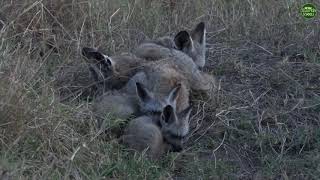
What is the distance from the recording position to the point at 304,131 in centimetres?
570

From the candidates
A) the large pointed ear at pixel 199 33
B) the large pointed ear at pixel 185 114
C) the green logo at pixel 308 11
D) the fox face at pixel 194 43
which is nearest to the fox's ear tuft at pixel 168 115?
the large pointed ear at pixel 185 114

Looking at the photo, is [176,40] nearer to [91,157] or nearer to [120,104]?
[120,104]

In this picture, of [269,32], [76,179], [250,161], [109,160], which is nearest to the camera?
[76,179]

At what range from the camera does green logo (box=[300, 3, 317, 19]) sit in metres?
7.58

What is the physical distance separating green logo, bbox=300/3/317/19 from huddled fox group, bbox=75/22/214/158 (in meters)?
1.28

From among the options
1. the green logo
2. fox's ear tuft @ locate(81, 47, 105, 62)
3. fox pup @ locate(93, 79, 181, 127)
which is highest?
fox's ear tuft @ locate(81, 47, 105, 62)

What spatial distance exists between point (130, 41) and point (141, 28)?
35 centimetres

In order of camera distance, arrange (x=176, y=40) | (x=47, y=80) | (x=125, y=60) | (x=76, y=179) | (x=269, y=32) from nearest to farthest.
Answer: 1. (x=76, y=179)
2. (x=47, y=80)
3. (x=125, y=60)
4. (x=176, y=40)
5. (x=269, y=32)

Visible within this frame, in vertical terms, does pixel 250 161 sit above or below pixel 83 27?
below

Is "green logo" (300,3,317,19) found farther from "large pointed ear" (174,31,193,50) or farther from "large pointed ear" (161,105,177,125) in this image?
"large pointed ear" (161,105,177,125)

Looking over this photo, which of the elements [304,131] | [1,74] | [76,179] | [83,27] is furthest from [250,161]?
[83,27]

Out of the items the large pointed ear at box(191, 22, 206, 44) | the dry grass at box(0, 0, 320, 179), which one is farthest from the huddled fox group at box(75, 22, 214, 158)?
the dry grass at box(0, 0, 320, 179)

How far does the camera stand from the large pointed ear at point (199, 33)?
22.6 feet

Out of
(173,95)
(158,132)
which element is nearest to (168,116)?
(158,132)
